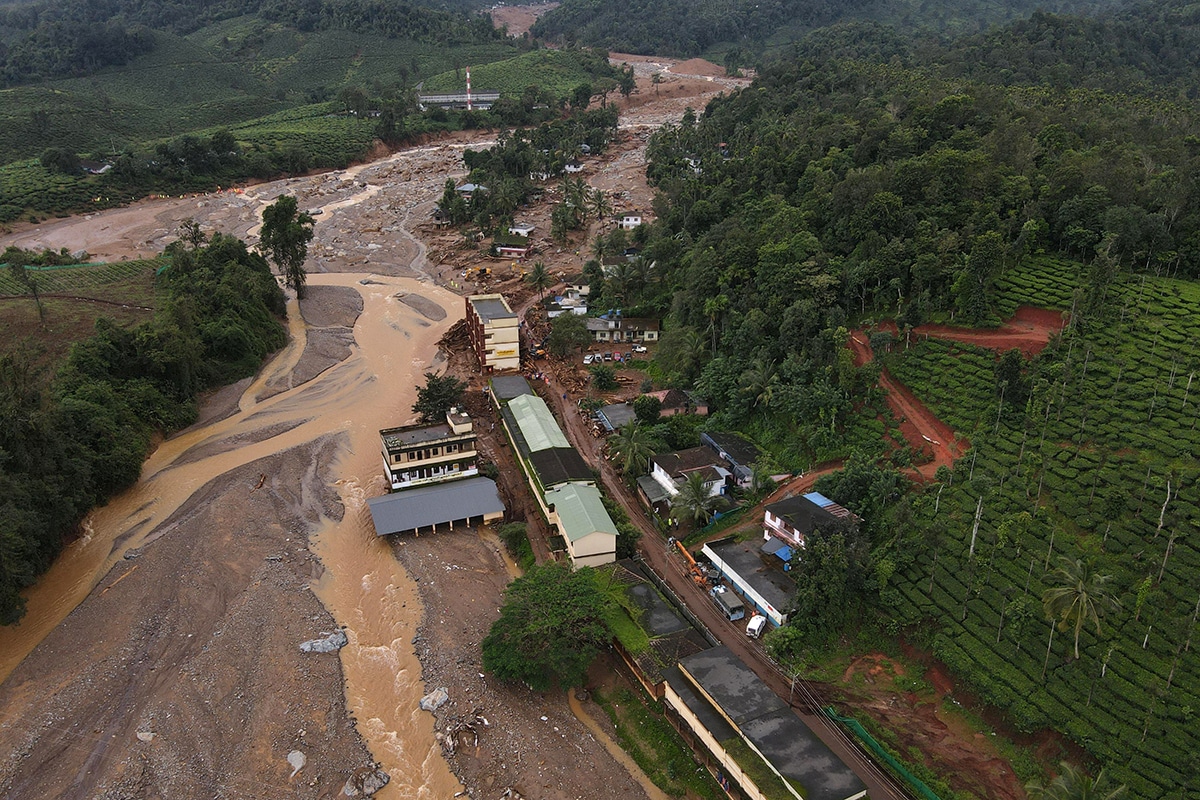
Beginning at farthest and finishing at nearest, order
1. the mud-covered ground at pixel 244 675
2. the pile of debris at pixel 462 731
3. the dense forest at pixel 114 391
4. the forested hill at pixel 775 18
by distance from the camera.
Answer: the forested hill at pixel 775 18
the dense forest at pixel 114 391
the pile of debris at pixel 462 731
the mud-covered ground at pixel 244 675

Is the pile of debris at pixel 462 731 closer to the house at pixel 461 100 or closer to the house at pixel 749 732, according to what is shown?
the house at pixel 749 732

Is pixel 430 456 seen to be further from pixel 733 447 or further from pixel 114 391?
pixel 114 391

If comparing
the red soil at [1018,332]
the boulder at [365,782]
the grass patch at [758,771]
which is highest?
the red soil at [1018,332]

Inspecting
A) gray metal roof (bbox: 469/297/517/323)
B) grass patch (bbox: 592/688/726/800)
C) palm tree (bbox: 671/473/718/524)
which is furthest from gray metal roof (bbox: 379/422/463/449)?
grass patch (bbox: 592/688/726/800)

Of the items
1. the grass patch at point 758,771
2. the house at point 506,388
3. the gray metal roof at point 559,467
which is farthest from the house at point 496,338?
the grass patch at point 758,771

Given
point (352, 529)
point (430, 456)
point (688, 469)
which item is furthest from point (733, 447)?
point (352, 529)

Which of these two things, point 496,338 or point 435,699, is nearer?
point 435,699
